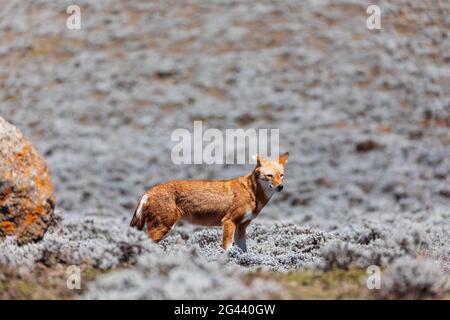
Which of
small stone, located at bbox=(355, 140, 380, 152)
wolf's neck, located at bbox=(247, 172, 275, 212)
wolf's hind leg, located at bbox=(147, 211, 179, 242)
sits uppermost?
wolf's neck, located at bbox=(247, 172, 275, 212)

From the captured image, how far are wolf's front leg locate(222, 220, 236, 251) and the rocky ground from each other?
3.94 metres

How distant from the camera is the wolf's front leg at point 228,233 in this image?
10133 millimetres

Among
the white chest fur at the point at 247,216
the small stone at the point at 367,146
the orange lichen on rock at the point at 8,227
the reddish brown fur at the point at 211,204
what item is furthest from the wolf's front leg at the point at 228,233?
the small stone at the point at 367,146

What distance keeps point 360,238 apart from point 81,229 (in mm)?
5394

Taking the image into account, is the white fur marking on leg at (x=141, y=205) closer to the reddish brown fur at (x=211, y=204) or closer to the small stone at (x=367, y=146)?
the reddish brown fur at (x=211, y=204)

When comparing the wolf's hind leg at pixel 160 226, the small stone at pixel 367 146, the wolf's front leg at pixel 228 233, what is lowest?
the small stone at pixel 367 146

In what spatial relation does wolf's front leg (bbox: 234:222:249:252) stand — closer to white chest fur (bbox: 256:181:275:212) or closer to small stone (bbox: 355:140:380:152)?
white chest fur (bbox: 256:181:275:212)

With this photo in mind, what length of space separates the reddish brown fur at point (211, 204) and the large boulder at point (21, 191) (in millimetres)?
1740

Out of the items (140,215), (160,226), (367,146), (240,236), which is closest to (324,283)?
(240,236)

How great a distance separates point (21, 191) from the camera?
1072cm

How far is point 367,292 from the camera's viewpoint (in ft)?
26.2

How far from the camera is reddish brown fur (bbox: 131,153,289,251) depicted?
1004cm

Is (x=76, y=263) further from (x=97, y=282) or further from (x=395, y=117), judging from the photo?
(x=395, y=117)

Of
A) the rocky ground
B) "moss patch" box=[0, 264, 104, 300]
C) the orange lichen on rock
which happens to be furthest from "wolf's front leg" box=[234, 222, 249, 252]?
the rocky ground
